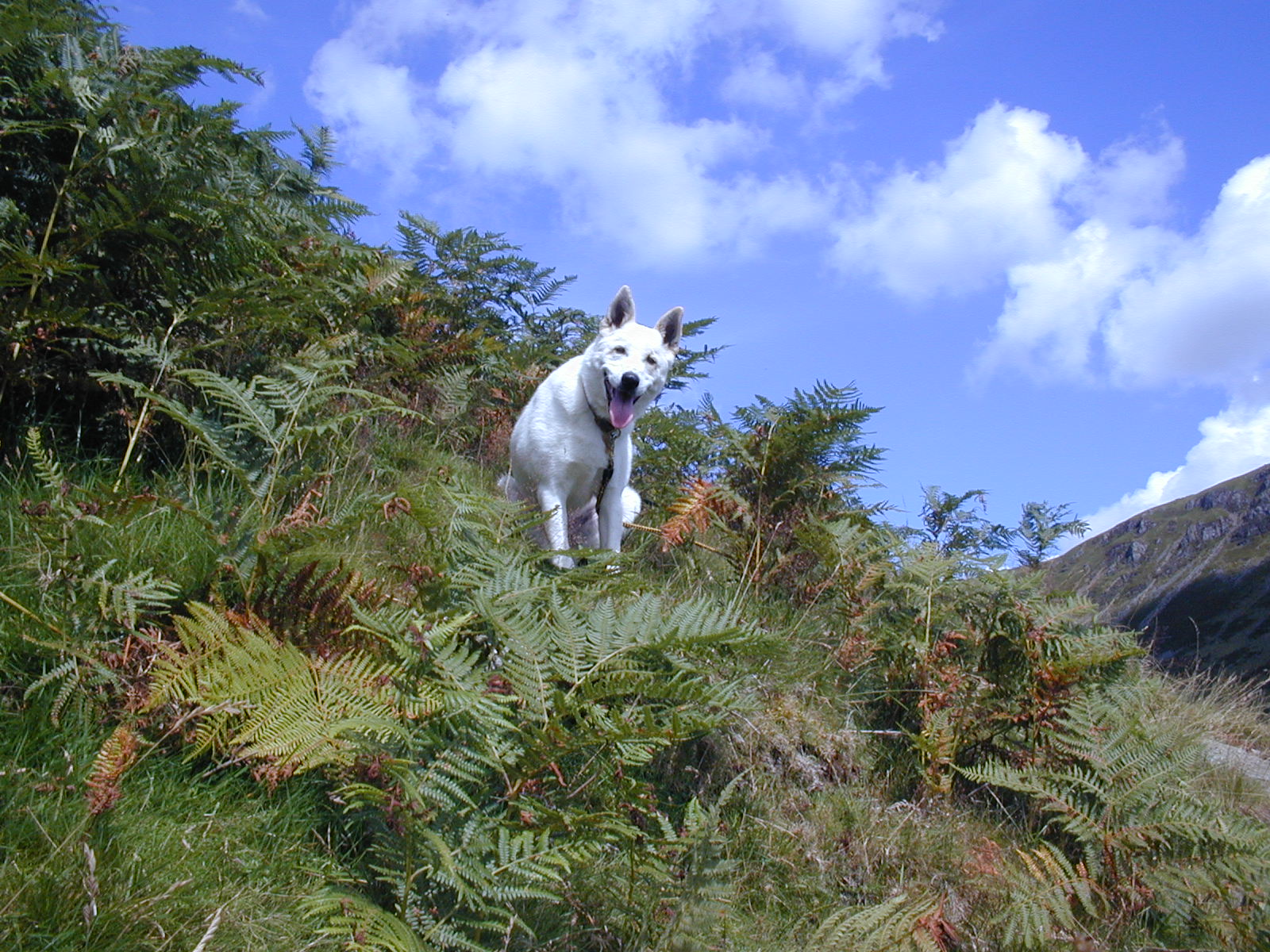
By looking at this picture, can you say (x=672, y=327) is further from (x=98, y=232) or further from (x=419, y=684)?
(x=419, y=684)

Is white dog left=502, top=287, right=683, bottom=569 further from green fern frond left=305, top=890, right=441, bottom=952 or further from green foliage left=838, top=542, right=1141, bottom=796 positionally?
green fern frond left=305, top=890, right=441, bottom=952

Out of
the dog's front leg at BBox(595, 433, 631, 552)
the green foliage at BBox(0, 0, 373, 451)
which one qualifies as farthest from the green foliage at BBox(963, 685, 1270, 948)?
the green foliage at BBox(0, 0, 373, 451)

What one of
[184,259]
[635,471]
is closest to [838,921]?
[184,259]

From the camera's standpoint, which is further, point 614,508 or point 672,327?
point 672,327

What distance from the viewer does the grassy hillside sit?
200 cm

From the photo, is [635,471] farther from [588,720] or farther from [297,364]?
[588,720]

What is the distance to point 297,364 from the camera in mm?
3824

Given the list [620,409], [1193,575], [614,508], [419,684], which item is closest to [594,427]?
[620,409]

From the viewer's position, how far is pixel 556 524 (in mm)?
5016

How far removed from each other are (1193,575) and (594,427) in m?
17.5

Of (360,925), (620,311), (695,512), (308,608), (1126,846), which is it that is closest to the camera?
(360,925)

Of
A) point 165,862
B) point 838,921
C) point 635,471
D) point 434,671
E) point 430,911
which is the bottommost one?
point 838,921

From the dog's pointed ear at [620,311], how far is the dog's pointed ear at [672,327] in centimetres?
21

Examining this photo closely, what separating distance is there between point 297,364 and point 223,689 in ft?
6.54
